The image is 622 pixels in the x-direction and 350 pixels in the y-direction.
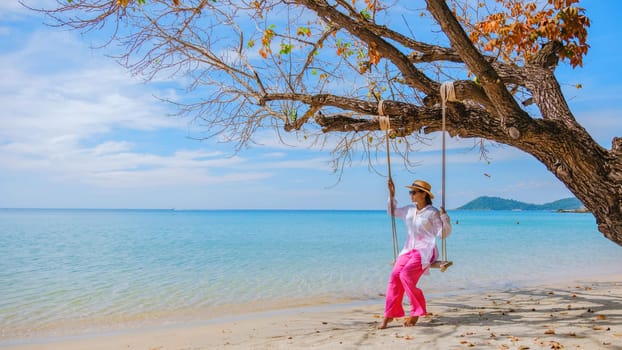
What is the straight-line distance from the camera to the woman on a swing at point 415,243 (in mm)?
4980

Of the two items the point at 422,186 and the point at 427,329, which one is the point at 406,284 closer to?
the point at 427,329

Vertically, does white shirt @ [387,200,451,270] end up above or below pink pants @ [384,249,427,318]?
above

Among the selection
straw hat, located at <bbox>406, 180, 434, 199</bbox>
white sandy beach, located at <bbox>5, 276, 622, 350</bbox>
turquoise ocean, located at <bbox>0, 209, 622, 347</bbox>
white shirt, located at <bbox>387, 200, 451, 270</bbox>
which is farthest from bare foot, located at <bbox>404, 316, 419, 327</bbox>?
turquoise ocean, located at <bbox>0, 209, 622, 347</bbox>

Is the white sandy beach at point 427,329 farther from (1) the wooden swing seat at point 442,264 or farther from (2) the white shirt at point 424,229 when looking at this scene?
(2) the white shirt at point 424,229

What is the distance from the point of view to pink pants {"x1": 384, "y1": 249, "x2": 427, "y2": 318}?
5062mm

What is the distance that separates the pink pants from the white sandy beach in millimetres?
213

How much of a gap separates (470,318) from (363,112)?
305 cm

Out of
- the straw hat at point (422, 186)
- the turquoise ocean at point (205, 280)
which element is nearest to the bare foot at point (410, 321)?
the straw hat at point (422, 186)

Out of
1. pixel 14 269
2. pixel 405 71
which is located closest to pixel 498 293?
pixel 405 71

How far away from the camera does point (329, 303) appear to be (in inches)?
347

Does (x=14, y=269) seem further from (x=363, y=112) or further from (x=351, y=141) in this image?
(x=363, y=112)

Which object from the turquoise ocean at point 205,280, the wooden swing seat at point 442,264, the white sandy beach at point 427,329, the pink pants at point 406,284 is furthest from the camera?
the turquoise ocean at point 205,280

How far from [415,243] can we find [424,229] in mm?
193

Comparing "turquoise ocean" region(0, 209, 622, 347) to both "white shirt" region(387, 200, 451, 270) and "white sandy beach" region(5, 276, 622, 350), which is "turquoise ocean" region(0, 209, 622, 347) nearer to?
"white sandy beach" region(5, 276, 622, 350)
